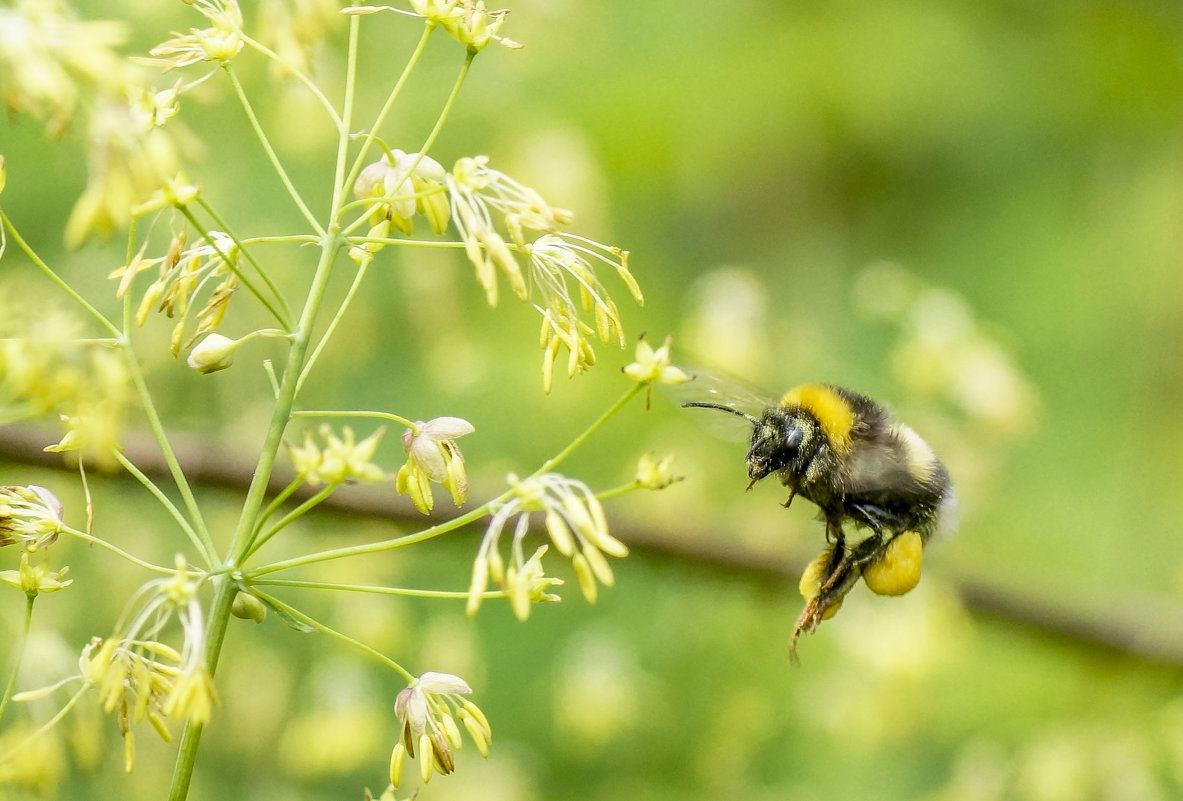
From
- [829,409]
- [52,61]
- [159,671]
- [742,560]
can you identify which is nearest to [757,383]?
[742,560]

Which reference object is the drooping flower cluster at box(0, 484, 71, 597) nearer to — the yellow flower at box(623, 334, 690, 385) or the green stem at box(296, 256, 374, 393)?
the green stem at box(296, 256, 374, 393)

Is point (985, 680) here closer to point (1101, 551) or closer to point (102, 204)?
point (1101, 551)

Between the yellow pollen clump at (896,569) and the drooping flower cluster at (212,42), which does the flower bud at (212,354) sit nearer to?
the drooping flower cluster at (212,42)

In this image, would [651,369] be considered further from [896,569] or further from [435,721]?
[896,569]

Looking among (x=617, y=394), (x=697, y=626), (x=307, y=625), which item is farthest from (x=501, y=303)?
(x=307, y=625)

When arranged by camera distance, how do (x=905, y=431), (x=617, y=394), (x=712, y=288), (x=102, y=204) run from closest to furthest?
(x=102, y=204)
(x=905, y=431)
(x=712, y=288)
(x=617, y=394)

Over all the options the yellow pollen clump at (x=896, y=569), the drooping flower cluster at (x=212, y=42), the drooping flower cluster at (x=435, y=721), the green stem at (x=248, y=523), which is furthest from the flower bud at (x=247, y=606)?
the yellow pollen clump at (x=896, y=569)
